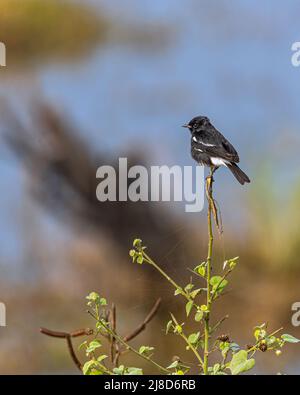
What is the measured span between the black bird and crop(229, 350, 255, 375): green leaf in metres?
1.22

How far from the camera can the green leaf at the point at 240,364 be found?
0.98 m

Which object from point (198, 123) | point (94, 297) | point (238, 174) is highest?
point (198, 123)

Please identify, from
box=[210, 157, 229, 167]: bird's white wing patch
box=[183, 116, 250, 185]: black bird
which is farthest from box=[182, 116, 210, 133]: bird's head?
box=[210, 157, 229, 167]: bird's white wing patch

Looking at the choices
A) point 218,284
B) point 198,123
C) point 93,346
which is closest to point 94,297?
point 93,346

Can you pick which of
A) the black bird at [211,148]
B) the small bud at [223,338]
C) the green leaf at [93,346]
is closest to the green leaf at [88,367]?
the green leaf at [93,346]

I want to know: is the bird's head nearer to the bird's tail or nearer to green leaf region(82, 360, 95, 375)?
the bird's tail

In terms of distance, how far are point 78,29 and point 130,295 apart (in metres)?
0.93

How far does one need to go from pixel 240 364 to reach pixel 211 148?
4.48 feet

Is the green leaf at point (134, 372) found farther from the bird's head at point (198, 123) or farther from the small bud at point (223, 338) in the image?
the bird's head at point (198, 123)

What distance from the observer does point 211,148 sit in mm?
2303

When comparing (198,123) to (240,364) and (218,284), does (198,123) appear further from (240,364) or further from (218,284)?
(240,364)

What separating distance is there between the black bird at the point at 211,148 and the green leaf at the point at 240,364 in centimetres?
122

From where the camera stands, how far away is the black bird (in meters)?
2.24
